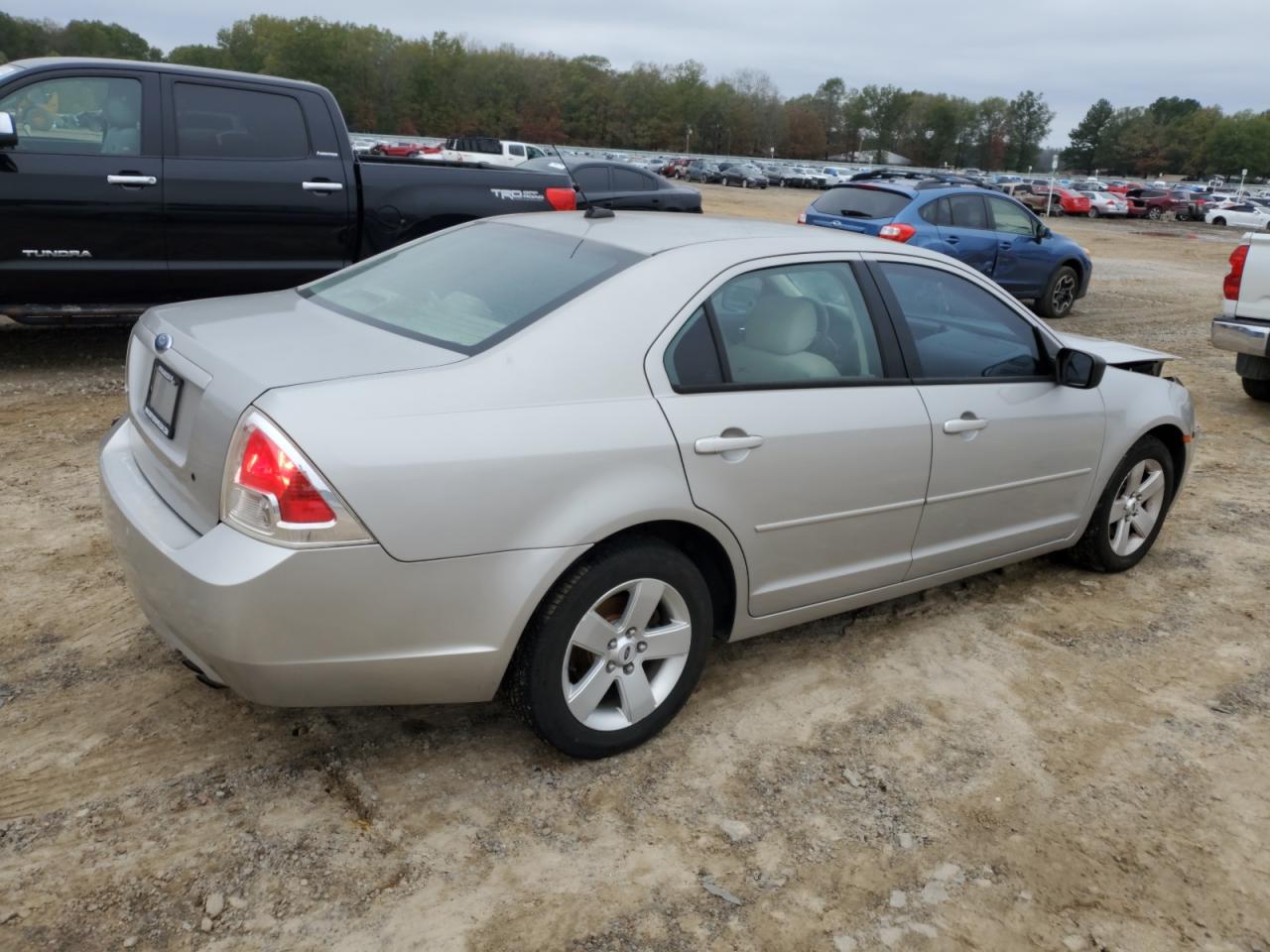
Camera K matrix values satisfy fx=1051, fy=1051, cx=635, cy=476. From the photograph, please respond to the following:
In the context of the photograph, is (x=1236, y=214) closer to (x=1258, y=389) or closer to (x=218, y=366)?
(x=1258, y=389)

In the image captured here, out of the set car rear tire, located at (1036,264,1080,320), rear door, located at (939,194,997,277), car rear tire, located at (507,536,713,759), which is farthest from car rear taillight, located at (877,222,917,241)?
car rear tire, located at (507,536,713,759)

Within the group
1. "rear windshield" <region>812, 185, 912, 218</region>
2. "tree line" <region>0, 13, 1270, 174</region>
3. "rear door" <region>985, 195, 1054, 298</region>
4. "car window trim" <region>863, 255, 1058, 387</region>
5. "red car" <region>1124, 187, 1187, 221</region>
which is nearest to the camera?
"car window trim" <region>863, 255, 1058, 387</region>

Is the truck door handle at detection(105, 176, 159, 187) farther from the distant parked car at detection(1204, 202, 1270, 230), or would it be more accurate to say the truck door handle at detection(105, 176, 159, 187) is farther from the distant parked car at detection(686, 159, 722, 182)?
the distant parked car at detection(686, 159, 722, 182)

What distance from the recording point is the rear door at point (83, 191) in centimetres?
629

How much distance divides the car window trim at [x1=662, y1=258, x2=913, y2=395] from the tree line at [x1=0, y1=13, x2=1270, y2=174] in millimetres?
117602

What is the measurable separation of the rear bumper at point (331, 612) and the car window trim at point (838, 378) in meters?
0.73

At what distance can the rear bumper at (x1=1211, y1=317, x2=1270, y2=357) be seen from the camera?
25.2 ft

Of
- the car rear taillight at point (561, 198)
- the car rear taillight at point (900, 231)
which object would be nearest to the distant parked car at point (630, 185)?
the car rear taillight at point (900, 231)

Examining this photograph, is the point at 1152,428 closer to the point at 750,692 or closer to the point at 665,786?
the point at 750,692

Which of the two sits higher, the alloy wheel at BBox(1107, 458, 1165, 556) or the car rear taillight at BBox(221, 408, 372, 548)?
the car rear taillight at BBox(221, 408, 372, 548)

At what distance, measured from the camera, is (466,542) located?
8.61 ft

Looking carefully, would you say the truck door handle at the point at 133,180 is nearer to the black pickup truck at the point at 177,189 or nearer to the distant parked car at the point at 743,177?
the black pickup truck at the point at 177,189

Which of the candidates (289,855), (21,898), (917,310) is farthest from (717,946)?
(917,310)

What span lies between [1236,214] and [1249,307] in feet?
146
